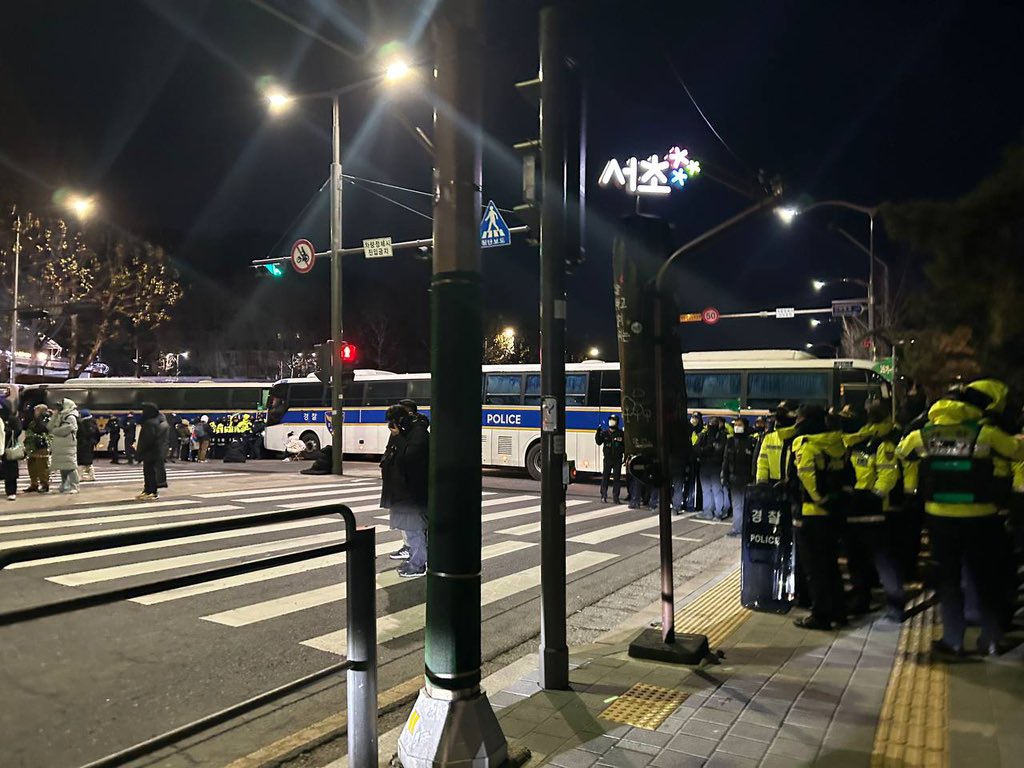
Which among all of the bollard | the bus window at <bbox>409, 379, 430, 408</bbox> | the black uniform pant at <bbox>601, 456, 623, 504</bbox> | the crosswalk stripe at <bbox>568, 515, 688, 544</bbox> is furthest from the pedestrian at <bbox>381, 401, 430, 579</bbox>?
the bus window at <bbox>409, 379, 430, 408</bbox>

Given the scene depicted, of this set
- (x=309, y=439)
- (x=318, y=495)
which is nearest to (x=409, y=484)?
(x=318, y=495)

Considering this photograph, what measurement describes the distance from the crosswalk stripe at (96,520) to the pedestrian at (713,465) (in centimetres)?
838

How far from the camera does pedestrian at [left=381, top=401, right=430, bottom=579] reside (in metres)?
8.37

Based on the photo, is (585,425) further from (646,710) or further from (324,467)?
(646,710)

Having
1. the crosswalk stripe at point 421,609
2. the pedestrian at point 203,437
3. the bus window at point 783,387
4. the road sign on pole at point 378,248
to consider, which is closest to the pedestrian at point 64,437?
the road sign on pole at point 378,248

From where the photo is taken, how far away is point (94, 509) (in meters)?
12.5

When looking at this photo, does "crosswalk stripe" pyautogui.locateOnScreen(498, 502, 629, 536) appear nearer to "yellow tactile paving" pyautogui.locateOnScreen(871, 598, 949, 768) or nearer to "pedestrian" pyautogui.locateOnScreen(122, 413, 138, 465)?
"yellow tactile paving" pyautogui.locateOnScreen(871, 598, 949, 768)

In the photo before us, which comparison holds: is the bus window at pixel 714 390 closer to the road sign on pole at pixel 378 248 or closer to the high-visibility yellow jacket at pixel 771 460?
the road sign on pole at pixel 378 248

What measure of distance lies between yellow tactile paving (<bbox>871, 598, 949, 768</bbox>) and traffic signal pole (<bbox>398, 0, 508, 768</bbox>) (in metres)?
2.00

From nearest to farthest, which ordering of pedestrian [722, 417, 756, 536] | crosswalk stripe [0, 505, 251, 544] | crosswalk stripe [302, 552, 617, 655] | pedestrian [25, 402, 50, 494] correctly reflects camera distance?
crosswalk stripe [302, 552, 617, 655]
crosswalk stripe [0, 505, 251, 544]
pedestrian [722, 417, 756, 536]
pedestrian [25, 402, 50, 494]

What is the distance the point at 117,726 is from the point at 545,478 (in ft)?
9.32

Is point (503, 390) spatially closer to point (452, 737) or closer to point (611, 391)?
point (611, 391)

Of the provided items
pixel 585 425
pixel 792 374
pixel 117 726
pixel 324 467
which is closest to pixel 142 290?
pixel 324 467

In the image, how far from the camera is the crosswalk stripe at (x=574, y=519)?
11.6 metres
